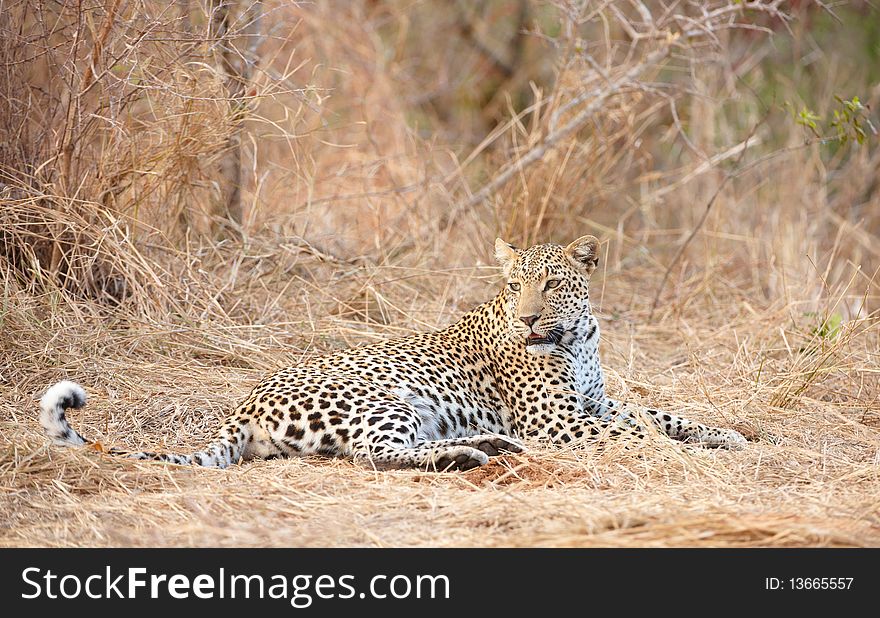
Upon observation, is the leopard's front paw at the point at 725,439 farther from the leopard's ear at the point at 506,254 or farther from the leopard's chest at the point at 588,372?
the leopard's ear at the point at 506,254

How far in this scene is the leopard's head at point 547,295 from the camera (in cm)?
608

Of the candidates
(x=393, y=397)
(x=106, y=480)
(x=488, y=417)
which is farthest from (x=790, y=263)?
(x=106, y=480)

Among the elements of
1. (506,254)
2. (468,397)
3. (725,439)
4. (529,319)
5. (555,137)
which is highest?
(555,137)

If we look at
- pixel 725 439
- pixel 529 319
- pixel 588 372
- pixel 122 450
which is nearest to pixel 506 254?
pixel 529 319

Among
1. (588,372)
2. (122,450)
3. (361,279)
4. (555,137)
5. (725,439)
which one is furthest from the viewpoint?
(555,137)

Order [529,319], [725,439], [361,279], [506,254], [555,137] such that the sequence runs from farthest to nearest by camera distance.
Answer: [555,137] < [361,279] < [506,254] < [529,319] < [725,439]

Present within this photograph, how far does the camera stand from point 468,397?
612cm

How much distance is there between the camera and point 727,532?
4.12m

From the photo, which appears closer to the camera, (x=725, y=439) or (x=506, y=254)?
(x=725, y=439)

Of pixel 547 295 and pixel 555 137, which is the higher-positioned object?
pixel 555 137

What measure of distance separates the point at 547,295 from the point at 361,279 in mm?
2552

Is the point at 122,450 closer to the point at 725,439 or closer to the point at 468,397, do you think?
the point at 468,397

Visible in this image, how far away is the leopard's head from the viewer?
19.9 feet

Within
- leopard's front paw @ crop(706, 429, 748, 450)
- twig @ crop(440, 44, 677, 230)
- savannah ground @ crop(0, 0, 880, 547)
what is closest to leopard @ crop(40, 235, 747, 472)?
leopard's front paw @ crop(706, 429, 748, 450)
